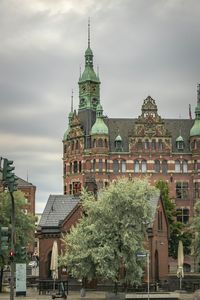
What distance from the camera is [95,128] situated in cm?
13100

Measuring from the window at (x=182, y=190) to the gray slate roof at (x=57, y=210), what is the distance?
58.9m

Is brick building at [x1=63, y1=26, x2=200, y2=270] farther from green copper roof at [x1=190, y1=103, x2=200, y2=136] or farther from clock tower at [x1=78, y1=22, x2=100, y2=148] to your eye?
clock tower at [x1=78, y1=22, x2=100, y2=148]

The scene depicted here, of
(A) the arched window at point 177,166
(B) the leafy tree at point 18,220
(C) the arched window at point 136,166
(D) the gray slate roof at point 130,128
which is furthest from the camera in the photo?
(D) the gray slate roof at point 130,128

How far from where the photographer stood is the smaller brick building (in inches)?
2672

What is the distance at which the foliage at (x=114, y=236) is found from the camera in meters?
52.7

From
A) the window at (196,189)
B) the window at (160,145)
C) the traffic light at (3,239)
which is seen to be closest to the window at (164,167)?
the window at (160,145)

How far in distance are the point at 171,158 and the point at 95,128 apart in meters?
15.7

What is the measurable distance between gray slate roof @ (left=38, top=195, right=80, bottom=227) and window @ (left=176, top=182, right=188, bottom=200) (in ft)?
193

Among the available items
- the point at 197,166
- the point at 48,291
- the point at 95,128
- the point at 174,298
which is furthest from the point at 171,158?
the point at 174,298

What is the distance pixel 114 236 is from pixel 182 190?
3081 inches

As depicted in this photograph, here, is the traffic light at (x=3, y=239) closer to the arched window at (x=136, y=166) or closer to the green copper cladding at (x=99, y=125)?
the green copper cladding at (x=99, y=125)

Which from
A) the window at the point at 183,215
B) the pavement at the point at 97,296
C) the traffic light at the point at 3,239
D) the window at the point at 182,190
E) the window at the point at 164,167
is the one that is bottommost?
the pavement at the point at 97,296

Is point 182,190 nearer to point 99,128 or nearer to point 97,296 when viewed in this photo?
point 99,128

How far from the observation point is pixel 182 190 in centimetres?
13038
